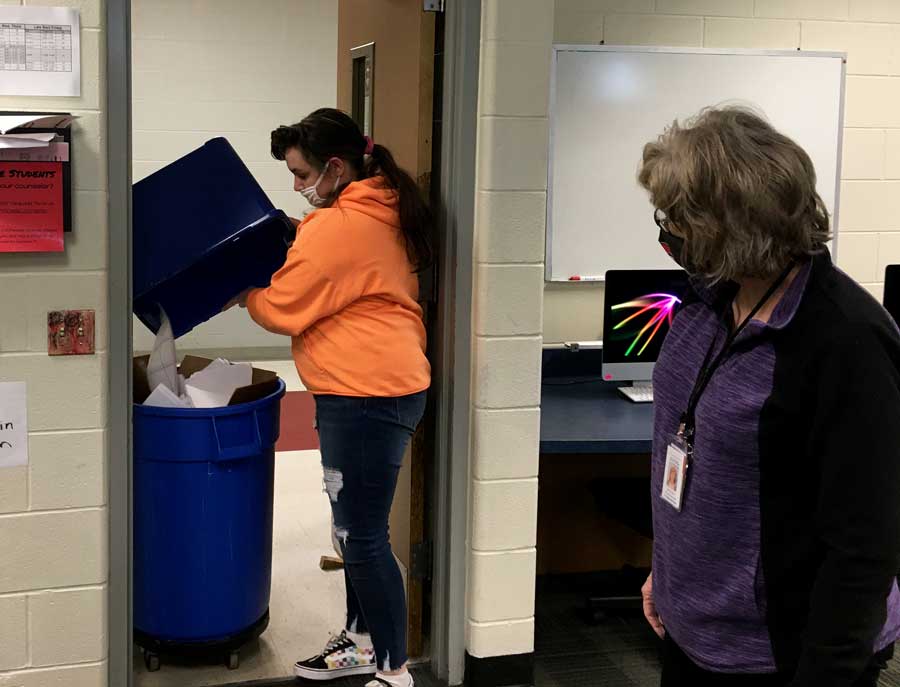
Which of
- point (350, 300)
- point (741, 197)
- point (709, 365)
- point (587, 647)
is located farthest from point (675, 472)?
point (587, 647)

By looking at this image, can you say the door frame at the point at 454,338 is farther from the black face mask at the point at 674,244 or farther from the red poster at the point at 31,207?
the black face mask at the point at 674,244

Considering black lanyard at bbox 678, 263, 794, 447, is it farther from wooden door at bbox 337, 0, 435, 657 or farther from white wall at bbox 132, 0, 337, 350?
white wall at bbox 132, 0, 337, 350

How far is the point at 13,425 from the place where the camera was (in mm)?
2365

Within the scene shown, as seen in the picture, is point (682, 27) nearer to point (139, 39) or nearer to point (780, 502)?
point (780, 502)

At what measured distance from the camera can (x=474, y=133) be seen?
8.82 feet

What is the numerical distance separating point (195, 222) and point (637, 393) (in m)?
1.48

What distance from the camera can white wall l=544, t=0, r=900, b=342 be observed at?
3.45 meters

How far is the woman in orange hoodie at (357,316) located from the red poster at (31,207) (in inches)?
19.7

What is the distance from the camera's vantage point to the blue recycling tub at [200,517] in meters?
2.68

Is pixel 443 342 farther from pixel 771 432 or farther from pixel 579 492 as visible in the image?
pixel 771 432

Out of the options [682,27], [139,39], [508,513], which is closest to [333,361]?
[508,513]

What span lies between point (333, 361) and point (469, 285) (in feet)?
1.44

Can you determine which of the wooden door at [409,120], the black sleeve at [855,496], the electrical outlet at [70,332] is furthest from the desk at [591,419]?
the black sleeve at [855,496]

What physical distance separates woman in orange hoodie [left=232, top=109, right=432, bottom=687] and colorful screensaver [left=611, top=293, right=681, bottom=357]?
2.92 ft
